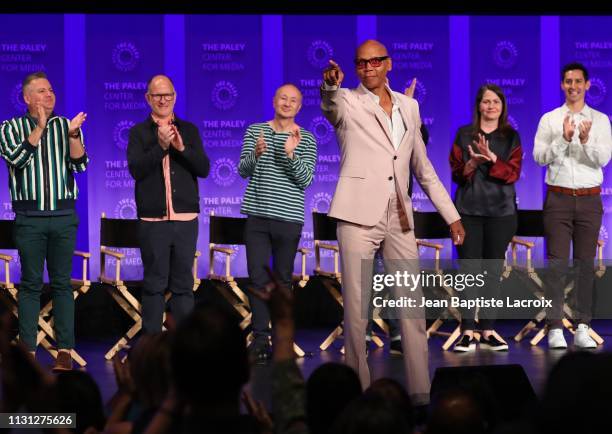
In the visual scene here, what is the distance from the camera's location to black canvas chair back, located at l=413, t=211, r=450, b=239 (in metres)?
7.42

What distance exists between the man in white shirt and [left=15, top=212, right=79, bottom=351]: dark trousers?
3118 millimetres

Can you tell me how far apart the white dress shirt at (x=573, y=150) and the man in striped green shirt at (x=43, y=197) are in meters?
3.05

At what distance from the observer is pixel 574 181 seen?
6.51m

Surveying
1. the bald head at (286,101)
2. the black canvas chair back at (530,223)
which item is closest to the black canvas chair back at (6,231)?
the bald head at (286,101)

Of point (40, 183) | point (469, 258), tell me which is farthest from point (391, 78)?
point (40, 183)

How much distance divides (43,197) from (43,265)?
0.40 meters

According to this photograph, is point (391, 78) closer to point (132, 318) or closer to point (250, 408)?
point (132, 318)

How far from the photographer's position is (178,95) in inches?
333

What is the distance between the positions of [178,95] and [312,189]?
1419 millimetres

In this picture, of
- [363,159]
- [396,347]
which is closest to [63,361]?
[396,347]

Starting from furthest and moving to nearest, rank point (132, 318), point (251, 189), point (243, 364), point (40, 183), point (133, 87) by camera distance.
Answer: point (133, 87)
point (132, 318)
point (251, 189)
point (40, 183)
point (243, 364)

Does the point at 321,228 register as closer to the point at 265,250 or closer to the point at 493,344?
the point at 265,250

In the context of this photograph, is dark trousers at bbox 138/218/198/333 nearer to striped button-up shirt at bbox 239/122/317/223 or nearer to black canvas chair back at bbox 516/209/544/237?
striped button-up shirt at bbox 239/122/317/223

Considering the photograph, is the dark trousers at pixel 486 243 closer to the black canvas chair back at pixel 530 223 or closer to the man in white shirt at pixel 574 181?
the man in white shirt at pixel 574 181
